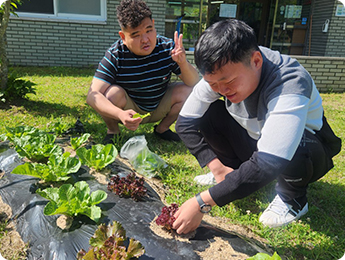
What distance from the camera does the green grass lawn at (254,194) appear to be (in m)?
1.93

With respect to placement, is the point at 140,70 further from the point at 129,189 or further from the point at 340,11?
the point at 340,11

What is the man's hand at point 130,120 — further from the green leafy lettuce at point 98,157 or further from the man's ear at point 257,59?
the man's ear at point 257,59

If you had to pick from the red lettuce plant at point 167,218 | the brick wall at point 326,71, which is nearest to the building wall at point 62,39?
the brick wall at point 326,71

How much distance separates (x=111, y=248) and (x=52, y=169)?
946mm

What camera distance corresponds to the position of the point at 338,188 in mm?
2596

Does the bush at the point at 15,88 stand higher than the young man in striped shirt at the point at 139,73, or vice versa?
the young man in striped shirt at the point at 139,73

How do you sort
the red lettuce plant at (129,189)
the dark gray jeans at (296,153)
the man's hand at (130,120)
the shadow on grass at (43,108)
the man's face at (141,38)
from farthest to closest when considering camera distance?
1. the shadow on grass at (43,108)
2. the man's face at (141,38)
3. the man's hand at (130,120)
4. the red lettuce plant at (129,189)
5. the dark gray jeans at (296,153)

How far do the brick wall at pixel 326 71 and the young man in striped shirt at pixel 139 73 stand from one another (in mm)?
3613

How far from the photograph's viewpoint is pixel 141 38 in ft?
9.01

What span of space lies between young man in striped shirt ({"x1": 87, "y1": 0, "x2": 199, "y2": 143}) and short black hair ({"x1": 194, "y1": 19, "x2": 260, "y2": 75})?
1174 millimetres

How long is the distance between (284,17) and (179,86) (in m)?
8.60

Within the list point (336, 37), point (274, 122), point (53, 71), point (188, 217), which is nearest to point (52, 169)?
point (188, 217)

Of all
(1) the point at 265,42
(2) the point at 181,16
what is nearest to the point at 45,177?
(2) the point at 181,16

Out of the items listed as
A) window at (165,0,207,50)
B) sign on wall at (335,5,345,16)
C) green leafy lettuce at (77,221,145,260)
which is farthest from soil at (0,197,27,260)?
sign on wall at (335,5,345,16)
